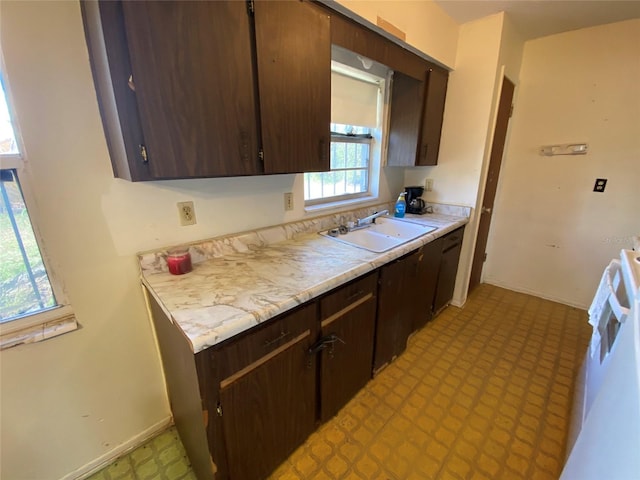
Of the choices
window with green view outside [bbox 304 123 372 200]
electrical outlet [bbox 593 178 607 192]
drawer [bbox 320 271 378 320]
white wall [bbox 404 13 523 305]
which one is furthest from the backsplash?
electrical outlet [bbox 593 178 607 192]

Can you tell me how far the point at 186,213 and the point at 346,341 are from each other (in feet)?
3.33

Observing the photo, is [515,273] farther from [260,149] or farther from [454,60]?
[260,149]

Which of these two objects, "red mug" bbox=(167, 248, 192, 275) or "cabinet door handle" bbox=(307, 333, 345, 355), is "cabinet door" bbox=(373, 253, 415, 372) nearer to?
"cabinet door handle" bbox=(307, 333, 345, 355)

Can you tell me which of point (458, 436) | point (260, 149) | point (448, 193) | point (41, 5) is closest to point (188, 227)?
point (260, 149)

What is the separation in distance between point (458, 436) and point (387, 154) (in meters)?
2.03

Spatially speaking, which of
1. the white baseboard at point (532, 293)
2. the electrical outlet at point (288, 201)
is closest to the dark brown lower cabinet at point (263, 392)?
the electrical outlet at point (288, 201)

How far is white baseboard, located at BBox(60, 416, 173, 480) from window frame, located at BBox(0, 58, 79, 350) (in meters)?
0.70

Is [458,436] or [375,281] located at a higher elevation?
[375,281]

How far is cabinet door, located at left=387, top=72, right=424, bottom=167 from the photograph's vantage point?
6.80 ft

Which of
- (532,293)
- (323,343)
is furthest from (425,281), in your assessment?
(532,293)

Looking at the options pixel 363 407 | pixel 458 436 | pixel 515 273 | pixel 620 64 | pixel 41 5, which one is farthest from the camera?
pixel 515 273

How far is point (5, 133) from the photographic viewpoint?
2.96 ft

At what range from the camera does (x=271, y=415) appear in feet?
3.67

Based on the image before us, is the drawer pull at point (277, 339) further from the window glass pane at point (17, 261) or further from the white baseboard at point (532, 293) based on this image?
the white baseboard at point (532, 293)
